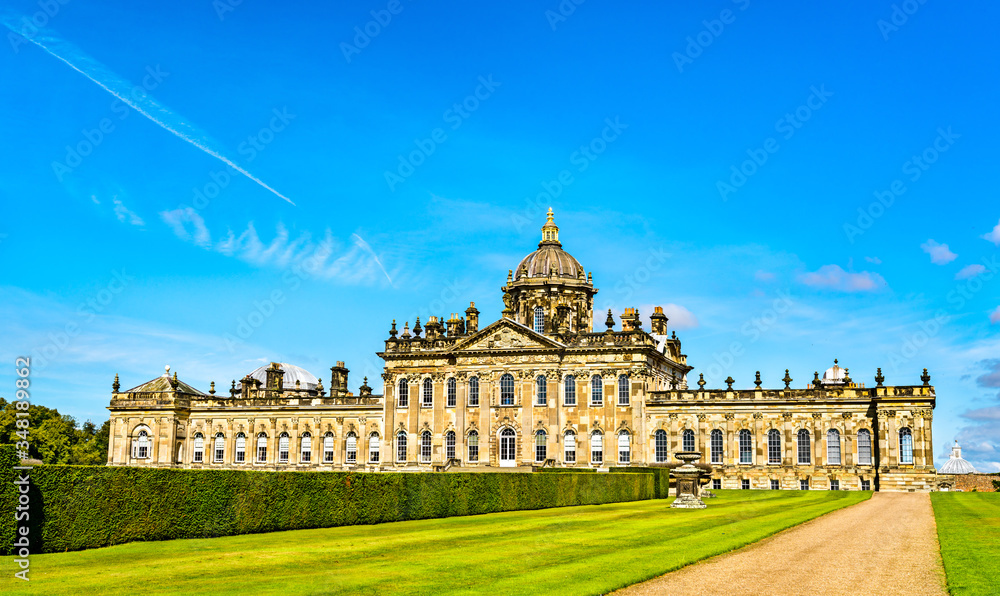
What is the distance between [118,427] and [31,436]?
7794 millimetres

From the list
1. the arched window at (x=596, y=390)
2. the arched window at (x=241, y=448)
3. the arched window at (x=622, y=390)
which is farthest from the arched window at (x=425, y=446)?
the arched window at (x=241, y=448)

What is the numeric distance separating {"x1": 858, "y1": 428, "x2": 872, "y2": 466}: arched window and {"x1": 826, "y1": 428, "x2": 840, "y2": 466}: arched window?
1401 mm

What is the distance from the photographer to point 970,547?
21.0 meters

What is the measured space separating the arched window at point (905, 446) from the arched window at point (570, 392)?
22.2 metres

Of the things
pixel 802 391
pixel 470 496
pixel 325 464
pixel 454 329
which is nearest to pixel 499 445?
pixel 454 329

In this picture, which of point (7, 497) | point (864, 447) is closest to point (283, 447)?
point (864, 447)

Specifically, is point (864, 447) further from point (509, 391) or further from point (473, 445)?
point (473, 445)

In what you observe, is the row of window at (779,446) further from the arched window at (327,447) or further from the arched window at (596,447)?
the arched window at (327,447)

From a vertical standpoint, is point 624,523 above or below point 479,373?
below

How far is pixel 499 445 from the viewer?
67.9 meters

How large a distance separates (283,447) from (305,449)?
6.92 ft

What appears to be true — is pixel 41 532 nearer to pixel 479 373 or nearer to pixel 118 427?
pixel 479 373

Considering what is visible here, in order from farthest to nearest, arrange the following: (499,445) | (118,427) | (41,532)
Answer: (118,427), (499,445), (41,532)

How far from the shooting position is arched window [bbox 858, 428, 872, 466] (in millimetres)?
61969
